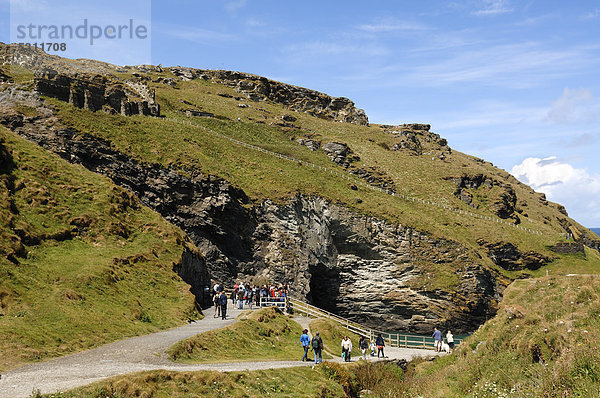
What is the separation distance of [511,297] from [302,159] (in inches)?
2396

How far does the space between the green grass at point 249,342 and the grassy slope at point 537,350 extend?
325 inches

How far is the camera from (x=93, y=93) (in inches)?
2141

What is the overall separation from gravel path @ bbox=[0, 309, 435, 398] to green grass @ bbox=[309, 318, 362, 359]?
600 centimetres

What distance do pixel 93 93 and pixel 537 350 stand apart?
56.8 metres

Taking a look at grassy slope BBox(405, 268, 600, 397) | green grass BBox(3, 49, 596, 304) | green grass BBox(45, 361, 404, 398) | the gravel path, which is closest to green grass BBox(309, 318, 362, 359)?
green grass BBox(45, 361, 404, 398)

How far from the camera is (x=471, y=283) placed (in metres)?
56.4

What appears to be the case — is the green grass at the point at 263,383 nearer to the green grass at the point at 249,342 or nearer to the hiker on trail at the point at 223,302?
the green grass at the point at 249,342

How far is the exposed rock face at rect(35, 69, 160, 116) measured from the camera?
49625 millimetres

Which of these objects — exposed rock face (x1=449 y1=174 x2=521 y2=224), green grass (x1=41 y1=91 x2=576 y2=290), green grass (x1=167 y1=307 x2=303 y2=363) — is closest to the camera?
green grass (x1=167 y1=307 x2=303 y2=363)

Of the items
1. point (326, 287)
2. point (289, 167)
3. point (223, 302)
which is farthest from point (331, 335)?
point (289, 167)

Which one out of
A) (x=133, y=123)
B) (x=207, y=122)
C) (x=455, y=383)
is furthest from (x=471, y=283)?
(x=207, y=122)

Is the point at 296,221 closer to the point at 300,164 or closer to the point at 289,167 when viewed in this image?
the point at 289,167

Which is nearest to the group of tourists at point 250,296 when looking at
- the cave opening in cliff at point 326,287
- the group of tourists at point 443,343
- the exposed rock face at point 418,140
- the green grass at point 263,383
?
the group of tourists at point 443,343

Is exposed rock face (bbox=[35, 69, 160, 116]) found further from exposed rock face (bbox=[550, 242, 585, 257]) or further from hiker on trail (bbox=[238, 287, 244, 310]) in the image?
exposed rock face (bbox=[550, 242, 585, 257])
